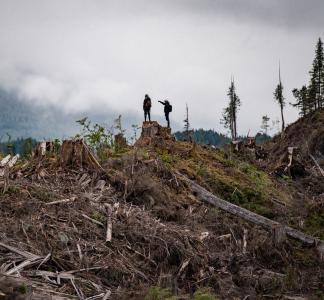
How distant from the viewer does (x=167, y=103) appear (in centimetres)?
2067

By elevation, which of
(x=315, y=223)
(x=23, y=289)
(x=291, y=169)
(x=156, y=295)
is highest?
(x=291, y=169)

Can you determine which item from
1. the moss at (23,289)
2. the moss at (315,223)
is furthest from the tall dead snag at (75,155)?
the moss at (23,289)

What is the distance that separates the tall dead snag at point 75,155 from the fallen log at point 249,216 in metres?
2.89

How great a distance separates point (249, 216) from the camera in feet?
39.1

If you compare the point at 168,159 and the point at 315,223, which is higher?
the point at 168,159

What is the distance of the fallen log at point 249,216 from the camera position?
1099 cm

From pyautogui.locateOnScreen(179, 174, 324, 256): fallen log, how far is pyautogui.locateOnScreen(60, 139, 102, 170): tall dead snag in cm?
289

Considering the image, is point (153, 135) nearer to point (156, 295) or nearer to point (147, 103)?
point (147, 103)

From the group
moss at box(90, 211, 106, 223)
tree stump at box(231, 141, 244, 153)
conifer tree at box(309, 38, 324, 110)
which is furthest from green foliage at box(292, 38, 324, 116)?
moss at box(90, 211, 106, 223)

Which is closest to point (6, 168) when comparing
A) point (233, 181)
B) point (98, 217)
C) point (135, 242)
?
point (98, 217)

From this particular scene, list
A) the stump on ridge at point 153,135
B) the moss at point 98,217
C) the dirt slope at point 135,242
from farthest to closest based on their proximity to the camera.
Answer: the stump on ridge at point 153,135
the moss at point 98,217
the dirt slope at point 135,242

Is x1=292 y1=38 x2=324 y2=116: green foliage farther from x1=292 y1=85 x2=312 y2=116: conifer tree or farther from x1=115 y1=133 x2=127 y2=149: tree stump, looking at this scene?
x1=115 y1=133 x2=127 y2=149: tree stump

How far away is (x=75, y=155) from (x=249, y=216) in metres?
4.60

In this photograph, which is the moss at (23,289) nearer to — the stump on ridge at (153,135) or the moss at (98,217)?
the moss at (98,217)
